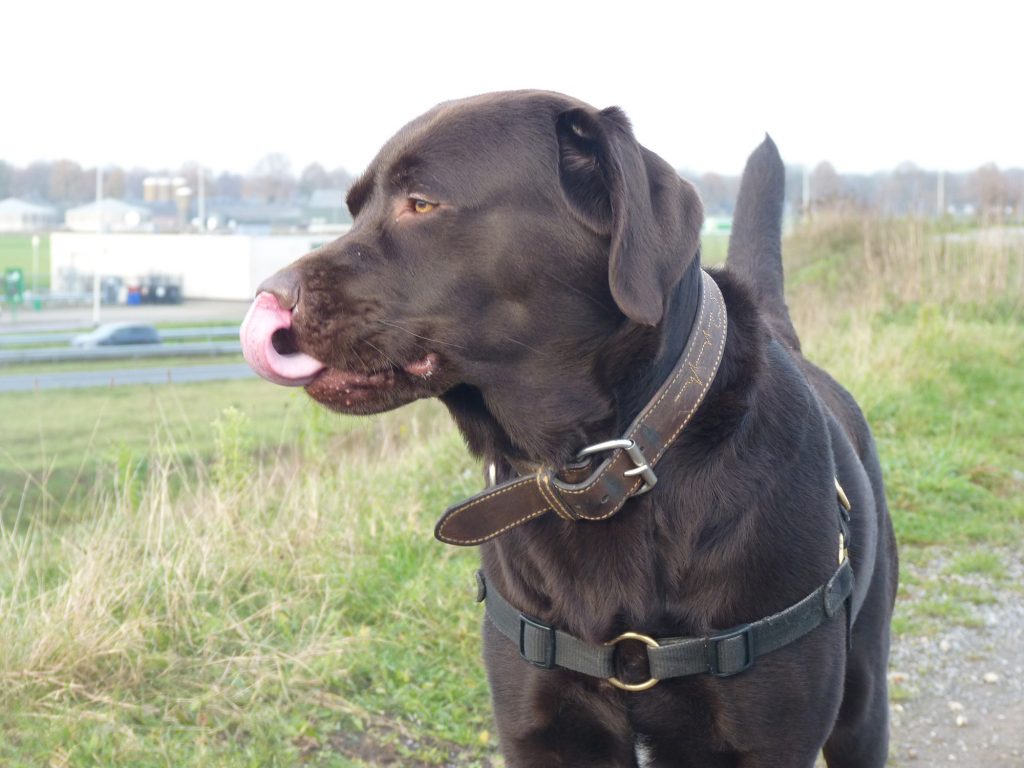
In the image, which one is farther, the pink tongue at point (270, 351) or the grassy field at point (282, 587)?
the grassy field at point (282, 587)

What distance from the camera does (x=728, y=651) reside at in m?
2.22

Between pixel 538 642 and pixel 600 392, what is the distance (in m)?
0.55

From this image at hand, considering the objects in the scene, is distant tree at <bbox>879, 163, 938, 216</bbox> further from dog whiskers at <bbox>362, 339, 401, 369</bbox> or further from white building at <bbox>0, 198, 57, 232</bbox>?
white building at <bbox>0, 198, 57, 232</bbox>

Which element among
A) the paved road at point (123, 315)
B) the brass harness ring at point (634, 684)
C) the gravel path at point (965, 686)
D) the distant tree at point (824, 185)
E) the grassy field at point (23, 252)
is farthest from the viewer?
the grassy field at point (23, 252)

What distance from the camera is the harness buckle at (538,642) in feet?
7.70

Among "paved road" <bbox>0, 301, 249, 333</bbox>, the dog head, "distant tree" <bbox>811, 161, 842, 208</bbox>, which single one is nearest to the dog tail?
the dog head

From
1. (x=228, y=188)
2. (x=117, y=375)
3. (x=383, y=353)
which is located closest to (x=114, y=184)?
(x=228, y=188)

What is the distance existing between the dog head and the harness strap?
452 millimetres

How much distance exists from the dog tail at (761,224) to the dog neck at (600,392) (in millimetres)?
1226

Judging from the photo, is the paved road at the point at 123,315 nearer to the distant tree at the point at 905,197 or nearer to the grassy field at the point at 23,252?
the grassy field at the point at 23,252

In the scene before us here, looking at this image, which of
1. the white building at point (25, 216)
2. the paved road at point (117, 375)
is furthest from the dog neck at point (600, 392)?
the white building at point (25, 216)

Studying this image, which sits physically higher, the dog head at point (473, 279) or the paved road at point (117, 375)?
the dog head at point (473, 279)

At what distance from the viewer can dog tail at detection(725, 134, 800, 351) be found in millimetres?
3580

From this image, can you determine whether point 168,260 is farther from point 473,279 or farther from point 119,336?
point 473,279
